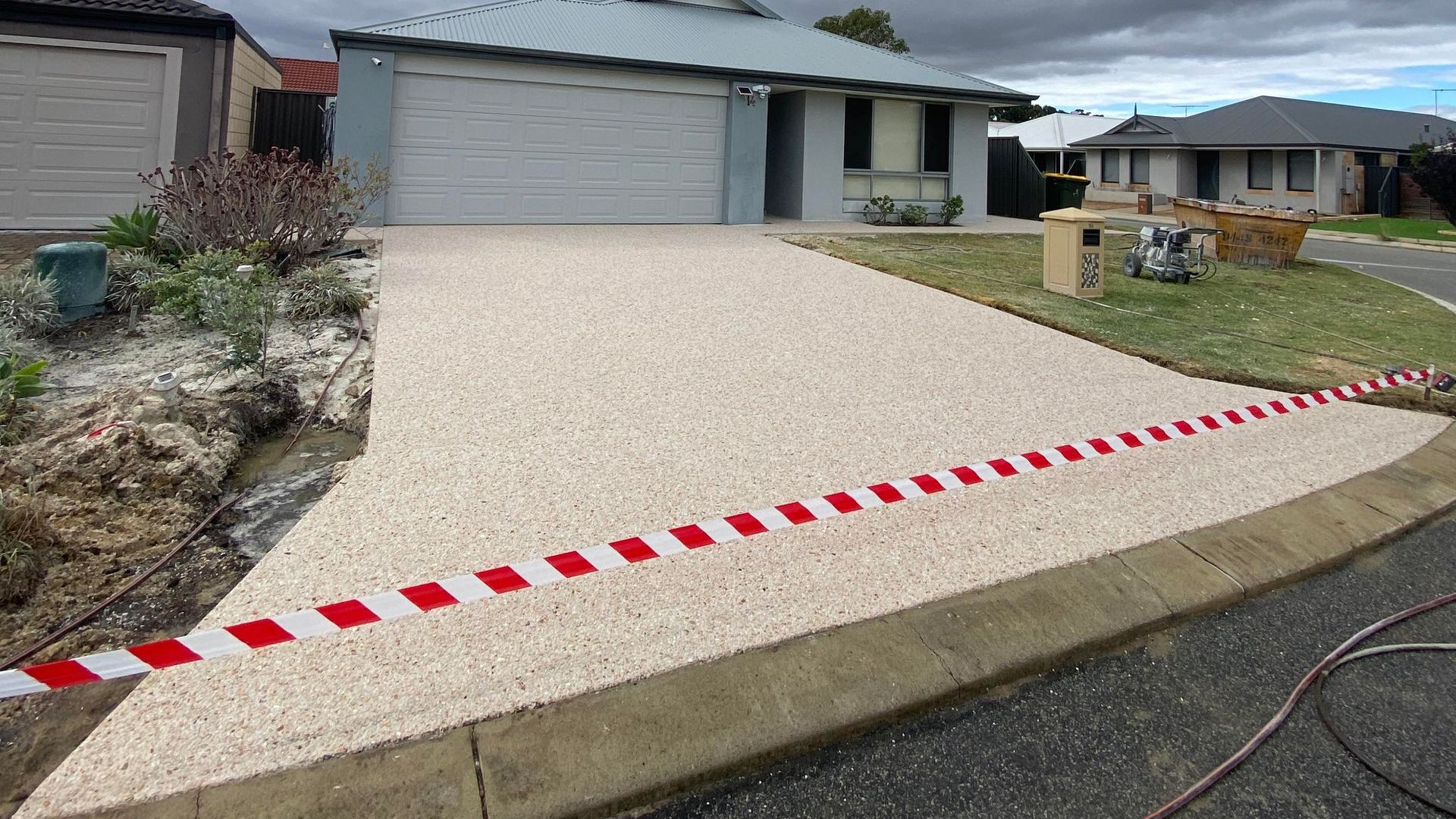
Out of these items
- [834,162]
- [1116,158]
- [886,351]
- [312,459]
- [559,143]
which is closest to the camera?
[312,459]

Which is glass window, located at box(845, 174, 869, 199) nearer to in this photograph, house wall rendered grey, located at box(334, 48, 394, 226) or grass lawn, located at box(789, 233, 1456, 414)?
grass lawn, located at box(789, 233, 1456, 414)

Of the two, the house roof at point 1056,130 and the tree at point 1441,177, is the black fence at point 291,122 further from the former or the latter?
the tree at point 1441,177

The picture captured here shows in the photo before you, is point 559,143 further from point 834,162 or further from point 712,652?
point 712,652

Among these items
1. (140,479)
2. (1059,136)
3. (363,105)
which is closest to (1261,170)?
(1059,136)

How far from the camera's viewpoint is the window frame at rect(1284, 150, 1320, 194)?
31.5m

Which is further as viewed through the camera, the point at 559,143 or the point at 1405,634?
the point at 559,143

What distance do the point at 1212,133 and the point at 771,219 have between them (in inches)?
988

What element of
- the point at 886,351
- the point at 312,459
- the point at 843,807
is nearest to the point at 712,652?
the point at 843,807

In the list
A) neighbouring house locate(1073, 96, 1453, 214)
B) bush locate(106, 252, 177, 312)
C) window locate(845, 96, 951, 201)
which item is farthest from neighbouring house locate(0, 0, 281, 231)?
neighbouring house locate(1073, 96, 1453, 214)

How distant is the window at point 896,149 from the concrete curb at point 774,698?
1626cm

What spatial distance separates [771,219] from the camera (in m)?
19.2

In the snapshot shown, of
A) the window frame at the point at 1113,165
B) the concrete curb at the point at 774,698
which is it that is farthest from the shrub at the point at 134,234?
the window frame at the point at 1113,165

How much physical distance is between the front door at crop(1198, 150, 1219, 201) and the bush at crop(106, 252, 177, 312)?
122ft

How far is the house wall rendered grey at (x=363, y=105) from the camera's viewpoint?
14.2 metres
